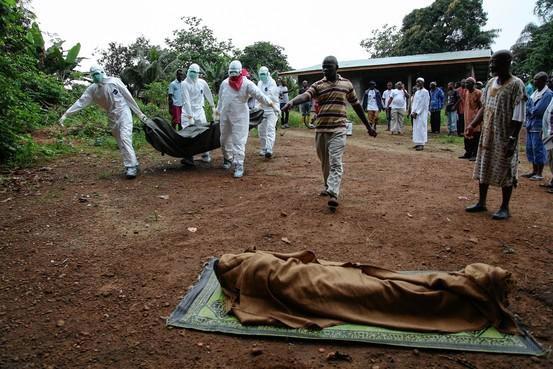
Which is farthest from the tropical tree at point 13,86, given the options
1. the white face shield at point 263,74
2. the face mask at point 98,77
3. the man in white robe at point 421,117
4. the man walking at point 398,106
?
the man walking at point 398,106

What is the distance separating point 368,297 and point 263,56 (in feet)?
93.1

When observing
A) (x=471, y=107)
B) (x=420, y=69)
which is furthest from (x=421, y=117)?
(x=420, y=69)

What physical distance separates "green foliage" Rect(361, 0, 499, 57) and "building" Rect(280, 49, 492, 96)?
1108 centimetres

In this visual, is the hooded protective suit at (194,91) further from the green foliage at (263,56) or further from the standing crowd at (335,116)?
the green foliage at (263,56)

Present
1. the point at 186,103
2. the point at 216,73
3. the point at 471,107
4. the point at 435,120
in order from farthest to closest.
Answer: the point at 216,73 < the point at 435,120 < the point at 186,103 < the point at 471,107

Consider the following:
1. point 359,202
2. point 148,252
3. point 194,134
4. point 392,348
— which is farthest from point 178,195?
point 392,348

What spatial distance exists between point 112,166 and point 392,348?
6.71 metres

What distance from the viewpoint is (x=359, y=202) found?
216 inches

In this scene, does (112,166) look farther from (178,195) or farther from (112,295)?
(112,295)

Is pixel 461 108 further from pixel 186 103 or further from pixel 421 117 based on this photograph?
pixel 186 103

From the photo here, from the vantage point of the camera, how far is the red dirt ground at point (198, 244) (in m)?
2.54

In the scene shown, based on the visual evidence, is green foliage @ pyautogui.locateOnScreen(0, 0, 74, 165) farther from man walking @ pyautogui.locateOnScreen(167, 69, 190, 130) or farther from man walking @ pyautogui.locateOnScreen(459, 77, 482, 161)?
man walking @ pyautogui.locateOnScreen(459, 77, 482, 161)

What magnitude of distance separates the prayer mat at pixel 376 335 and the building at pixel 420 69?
57.5 feet

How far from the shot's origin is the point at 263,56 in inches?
1152
